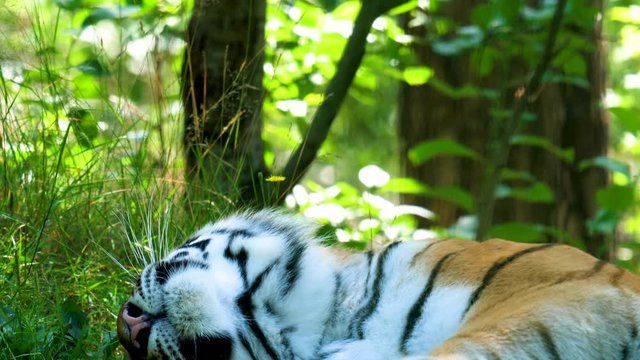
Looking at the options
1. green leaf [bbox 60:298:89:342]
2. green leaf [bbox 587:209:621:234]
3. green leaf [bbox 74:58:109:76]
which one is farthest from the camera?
green leaf [bbox 587:209:621:234]

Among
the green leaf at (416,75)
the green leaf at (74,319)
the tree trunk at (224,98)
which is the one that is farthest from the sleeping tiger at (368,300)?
the green leaf at (416,75)

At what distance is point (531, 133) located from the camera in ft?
20.4

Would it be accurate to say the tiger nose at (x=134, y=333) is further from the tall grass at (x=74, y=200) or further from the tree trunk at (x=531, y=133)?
the tree trunk at (x=531, y=133)

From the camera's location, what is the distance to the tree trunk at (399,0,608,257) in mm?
6137

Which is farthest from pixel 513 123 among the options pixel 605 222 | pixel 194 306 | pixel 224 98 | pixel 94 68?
pixel 194 306

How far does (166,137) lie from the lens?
11.4 ft

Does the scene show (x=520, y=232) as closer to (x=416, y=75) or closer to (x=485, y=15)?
(x=416, y=75)

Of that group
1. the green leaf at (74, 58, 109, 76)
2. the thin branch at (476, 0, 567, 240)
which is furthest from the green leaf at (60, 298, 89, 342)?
the thin branch at (476, 0, 567, 240)

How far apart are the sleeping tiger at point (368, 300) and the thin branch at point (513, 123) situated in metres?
1.83

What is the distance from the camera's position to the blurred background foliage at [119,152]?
9.19 ft

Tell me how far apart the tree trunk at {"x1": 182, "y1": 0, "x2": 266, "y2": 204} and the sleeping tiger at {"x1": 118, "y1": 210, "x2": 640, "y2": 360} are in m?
0.69

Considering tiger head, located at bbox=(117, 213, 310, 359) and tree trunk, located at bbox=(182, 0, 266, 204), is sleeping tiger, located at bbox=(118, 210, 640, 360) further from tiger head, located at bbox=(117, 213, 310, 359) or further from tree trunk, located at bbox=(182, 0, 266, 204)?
tree trunk, located at bbox=(182, 0, 266, 204)

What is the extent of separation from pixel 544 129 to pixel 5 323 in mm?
4391

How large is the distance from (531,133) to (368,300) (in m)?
3.92
